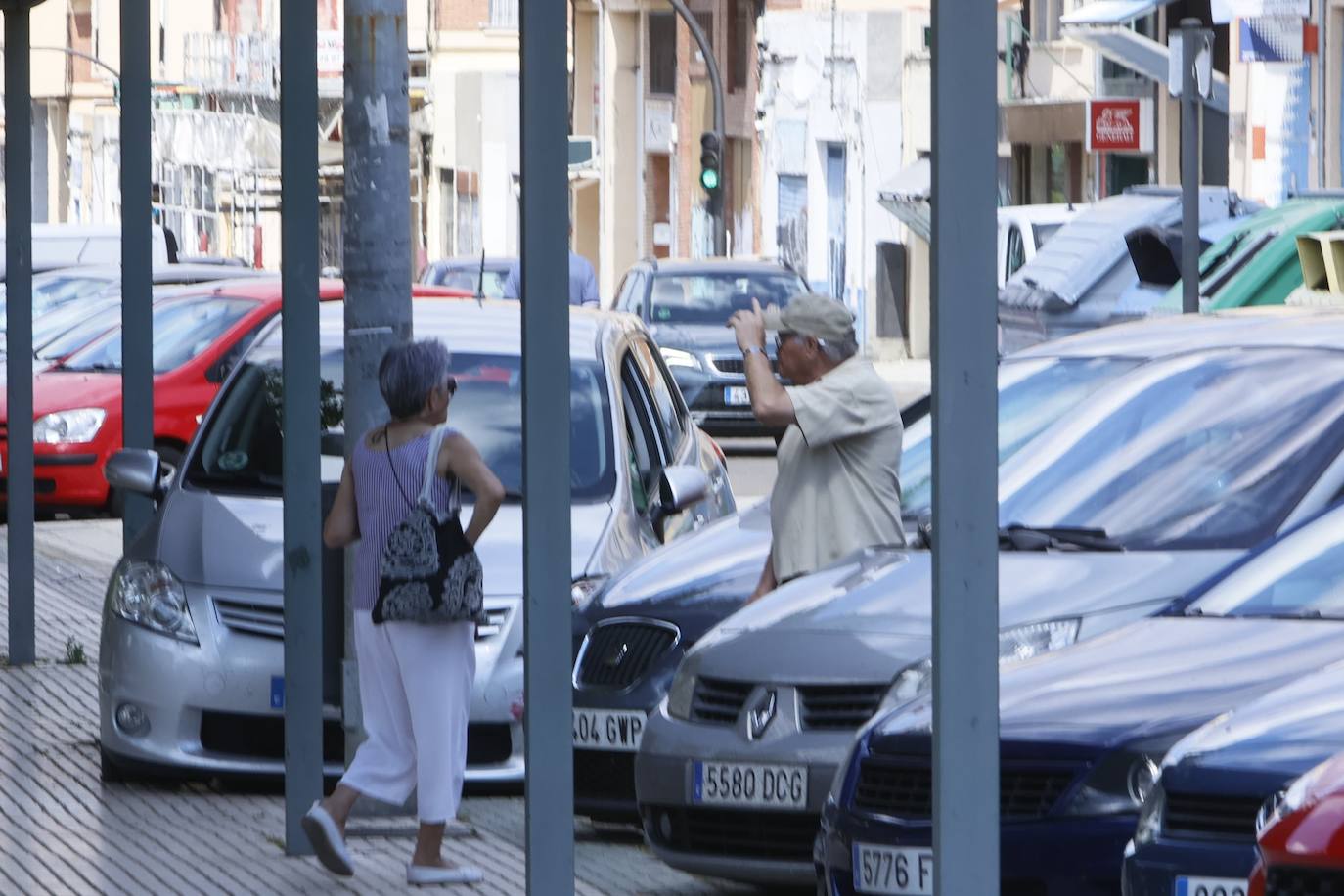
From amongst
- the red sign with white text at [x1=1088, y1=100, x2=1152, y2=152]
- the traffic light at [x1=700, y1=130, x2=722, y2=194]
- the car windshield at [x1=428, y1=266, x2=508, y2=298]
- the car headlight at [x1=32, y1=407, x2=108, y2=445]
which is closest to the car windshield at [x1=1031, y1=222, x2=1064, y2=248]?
the car windshield at [x1=428, y1=266, x2=508, y2=298]

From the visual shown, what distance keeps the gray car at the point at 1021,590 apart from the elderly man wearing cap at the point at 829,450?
30cm

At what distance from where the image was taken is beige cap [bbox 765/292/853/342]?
27.4ft

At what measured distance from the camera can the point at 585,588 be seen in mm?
9352

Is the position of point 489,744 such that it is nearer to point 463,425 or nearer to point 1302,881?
point 463,425

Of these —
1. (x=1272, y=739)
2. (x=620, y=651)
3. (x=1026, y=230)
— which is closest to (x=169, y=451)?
(x=620, y=651)

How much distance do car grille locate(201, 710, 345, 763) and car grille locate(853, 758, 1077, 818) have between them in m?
3.24

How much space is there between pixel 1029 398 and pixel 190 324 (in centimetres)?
1023

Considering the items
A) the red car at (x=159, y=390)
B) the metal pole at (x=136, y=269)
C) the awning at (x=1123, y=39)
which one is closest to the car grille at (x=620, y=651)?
the metal pole at (x=136, y=269)

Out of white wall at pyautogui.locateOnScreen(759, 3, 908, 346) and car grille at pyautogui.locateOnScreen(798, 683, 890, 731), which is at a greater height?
white wall at pyautogui.locateOnScreen(759, 3, 908, 346)

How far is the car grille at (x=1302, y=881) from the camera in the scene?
4.59m

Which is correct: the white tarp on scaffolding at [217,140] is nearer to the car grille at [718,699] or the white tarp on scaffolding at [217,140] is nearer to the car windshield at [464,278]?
the car windshield at [464,278]

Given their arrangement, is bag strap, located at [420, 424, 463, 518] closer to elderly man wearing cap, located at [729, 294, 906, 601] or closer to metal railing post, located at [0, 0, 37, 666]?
elderly man wearing cap, located at [729, 294, 906, 601]

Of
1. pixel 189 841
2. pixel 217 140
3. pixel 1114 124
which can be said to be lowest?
pixel 189 841

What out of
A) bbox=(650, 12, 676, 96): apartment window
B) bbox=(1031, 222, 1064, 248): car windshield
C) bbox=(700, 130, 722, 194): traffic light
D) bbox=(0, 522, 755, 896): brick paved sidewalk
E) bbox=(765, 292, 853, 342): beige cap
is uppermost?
bbox=(650, 12, 676, 96): apartment window
